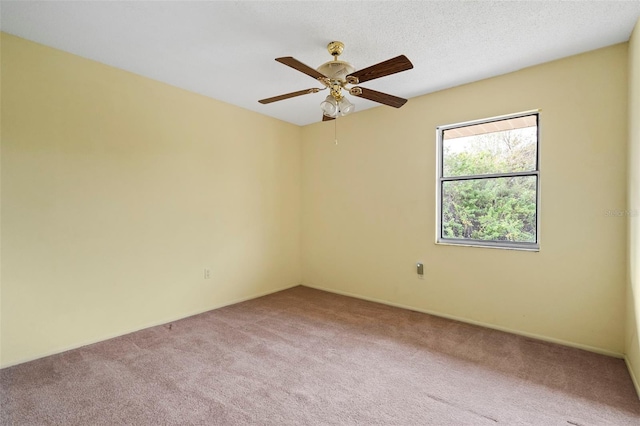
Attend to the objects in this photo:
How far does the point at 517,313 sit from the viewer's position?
2.95 metres

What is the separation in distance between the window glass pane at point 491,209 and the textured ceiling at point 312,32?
3.64 ft

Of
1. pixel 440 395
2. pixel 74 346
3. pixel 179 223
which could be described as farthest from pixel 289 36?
pixel 74 346

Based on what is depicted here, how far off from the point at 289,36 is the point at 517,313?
10.6 feet

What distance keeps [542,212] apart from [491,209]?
18.3 inches

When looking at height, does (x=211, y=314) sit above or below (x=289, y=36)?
below

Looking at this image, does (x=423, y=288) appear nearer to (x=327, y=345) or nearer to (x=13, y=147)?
(x=327, y=345)

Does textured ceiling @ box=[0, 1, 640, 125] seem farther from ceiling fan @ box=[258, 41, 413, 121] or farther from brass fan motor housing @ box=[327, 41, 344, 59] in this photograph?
ceiling fan @ box=[258, 41, 413, 121]

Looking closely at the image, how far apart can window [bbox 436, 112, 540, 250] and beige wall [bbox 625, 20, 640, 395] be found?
65 cm

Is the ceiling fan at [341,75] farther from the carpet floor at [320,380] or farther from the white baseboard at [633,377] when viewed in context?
the white baseboard at [633,377]

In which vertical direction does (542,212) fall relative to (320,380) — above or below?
above

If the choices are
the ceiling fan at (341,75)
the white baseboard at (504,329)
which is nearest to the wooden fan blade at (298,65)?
Result: the ceiling fan at (341,75)

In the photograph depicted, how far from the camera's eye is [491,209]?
10.5 feet

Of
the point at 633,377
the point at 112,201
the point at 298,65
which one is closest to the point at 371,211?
the point at 298,65

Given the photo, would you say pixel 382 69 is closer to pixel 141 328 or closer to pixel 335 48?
pixel 335 48
